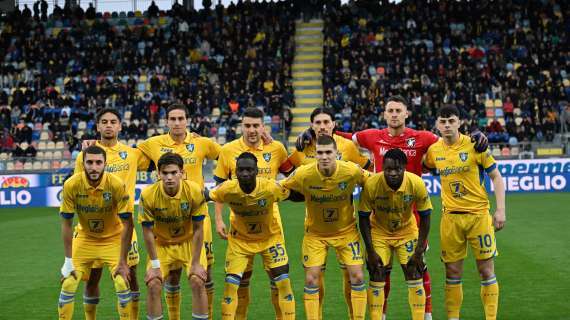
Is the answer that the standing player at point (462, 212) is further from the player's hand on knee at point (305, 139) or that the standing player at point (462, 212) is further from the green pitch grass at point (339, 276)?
the player's hand on knee at point (305, 139)

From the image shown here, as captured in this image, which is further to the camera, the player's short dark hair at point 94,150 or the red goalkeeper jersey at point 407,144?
the red goalkeeper jersey at point 407,144

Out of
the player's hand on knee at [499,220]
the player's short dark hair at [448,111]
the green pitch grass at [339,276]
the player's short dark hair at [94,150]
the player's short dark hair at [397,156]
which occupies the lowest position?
the green pitch grass at [339,276]

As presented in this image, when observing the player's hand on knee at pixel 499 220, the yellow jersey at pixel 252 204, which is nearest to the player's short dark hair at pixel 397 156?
the yellow jersey at pixel 252 204

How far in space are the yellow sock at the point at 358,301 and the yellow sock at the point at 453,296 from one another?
1.13 m

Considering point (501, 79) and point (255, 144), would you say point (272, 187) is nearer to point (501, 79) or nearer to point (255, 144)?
point (255, 144)

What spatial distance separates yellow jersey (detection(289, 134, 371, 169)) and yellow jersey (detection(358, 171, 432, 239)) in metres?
0.94

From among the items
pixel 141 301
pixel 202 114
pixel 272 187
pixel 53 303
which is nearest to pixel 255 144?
pixel 272 187

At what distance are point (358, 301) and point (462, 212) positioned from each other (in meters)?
1.61

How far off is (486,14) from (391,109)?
25712 millimetres

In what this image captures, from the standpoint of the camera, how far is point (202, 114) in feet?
97.1

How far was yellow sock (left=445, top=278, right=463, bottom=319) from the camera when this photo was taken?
872 centimetres

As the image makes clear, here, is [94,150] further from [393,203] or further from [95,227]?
[393,203]

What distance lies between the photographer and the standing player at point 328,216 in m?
8.16

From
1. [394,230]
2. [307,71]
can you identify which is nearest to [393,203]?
[394,230]
